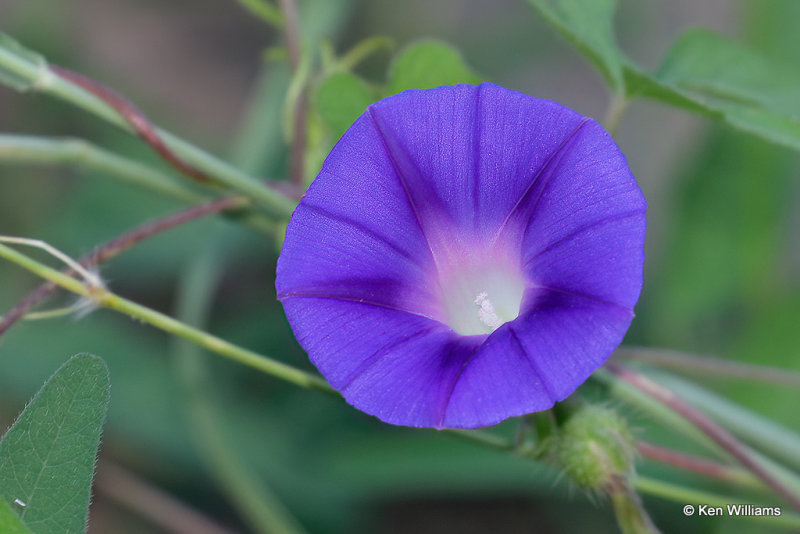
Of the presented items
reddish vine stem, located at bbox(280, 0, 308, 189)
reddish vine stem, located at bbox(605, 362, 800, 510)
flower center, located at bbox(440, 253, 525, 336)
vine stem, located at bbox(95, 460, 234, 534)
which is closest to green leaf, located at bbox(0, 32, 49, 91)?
reddish vine stem, located at bbox(280, 0, 308, 189)

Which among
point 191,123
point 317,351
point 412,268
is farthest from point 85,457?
point 191,123

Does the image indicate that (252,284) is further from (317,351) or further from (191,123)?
(317,351)

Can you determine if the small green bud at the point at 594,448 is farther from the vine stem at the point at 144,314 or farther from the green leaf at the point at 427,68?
the green leaf at the point at 427,68

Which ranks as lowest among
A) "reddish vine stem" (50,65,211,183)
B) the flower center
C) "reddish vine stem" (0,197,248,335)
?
the flower center

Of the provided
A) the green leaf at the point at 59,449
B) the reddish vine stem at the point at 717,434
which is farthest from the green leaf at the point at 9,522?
the reddish vine stem at the point at 717,434

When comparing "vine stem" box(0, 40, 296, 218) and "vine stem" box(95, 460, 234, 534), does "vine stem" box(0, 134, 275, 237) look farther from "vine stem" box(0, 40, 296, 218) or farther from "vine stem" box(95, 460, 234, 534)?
"vine stem" box(95, 460, 234, 534)

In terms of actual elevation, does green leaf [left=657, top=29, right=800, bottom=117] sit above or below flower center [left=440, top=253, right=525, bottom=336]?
above

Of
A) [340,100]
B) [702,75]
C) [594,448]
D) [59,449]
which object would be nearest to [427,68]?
[340,100]

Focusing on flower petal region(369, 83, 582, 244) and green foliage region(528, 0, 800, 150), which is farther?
green foliage region(528, 0, 800, 150)
